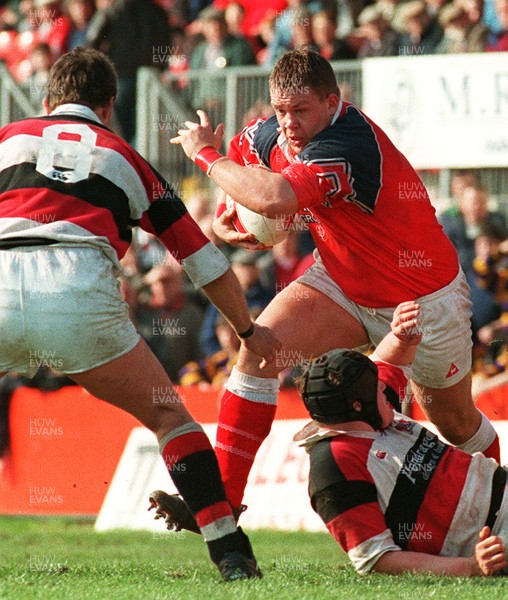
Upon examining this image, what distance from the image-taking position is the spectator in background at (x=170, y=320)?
11.6m

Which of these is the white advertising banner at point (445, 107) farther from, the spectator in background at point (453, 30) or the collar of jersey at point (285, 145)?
the collar of jersey at point (285, 145)

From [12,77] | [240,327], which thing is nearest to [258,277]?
[12,77]

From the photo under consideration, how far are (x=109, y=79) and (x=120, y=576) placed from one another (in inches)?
87.2

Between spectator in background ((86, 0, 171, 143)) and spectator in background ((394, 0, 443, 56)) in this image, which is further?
spectator in background ((86, 0, 171, 143))

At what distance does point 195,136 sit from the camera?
5750 mm

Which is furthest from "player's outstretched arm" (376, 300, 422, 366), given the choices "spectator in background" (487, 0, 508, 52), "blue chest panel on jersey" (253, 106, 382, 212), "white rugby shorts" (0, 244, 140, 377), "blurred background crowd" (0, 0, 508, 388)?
"spectator in background" (487, 0, 508, 52)

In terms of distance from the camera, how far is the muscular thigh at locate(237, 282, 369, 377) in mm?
5980

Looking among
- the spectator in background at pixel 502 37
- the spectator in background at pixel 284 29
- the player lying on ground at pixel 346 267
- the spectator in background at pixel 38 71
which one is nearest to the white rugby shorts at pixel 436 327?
the player lying on ground at pixel 346 267

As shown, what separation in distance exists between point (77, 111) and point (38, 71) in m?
9.60

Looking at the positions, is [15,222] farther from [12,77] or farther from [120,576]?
[12,77]

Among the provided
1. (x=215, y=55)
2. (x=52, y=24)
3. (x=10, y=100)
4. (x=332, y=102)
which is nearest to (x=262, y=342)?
(x=332, y=102)

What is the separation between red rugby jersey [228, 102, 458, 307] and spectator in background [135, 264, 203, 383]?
215 inches

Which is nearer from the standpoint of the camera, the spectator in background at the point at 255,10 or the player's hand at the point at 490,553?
the player's hand at the point at 490,553

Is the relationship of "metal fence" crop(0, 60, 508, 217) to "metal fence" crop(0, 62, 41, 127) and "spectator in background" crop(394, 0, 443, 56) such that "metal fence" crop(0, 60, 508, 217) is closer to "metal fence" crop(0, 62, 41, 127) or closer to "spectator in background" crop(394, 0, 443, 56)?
"spectator in background" crop(394, 0, 443, 56)
